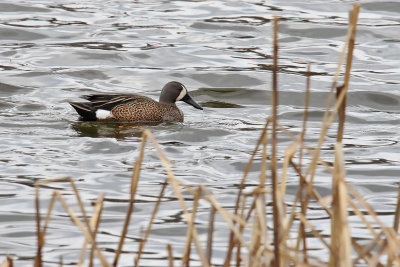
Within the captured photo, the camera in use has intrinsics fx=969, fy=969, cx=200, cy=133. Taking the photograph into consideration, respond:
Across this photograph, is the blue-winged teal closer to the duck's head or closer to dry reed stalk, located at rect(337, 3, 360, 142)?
the duck's head

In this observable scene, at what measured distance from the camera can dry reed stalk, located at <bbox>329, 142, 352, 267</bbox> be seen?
365 cm

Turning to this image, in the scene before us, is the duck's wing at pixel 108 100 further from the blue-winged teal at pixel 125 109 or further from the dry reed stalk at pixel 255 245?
the dry reed stalk at pixel 255 245

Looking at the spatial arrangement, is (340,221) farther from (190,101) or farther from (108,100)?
(190,101)

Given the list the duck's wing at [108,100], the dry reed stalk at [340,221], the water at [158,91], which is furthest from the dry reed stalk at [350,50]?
the duck's wing at [108,100]

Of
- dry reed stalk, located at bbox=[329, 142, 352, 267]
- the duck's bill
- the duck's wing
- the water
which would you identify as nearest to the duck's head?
the duck's bill

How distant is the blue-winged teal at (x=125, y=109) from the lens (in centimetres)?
1152

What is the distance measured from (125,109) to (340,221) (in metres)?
8.14

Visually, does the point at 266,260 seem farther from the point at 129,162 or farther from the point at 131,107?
the point at 131,107

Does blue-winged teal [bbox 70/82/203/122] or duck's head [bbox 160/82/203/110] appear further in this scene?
duck's head [bbox 160/82/203/110]

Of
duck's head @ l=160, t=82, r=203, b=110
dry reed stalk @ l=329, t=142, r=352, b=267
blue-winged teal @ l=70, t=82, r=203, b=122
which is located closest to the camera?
dry reed stalk @ l=329, t=142, r=352, b=267

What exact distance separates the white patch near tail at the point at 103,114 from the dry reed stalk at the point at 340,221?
25.6ft

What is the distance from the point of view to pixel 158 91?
13.6 meters

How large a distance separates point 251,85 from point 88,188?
5882 millimetres

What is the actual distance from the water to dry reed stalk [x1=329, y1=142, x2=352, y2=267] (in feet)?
8.35
